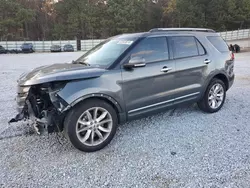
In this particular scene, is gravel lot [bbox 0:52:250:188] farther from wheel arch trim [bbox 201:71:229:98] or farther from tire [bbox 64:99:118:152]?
wheel arch trim [bbox 201:71:229:98]

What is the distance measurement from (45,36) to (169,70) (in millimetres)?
50129

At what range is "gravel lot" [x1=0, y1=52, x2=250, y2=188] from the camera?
7.89 feet

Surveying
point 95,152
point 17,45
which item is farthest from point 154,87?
point 17,45

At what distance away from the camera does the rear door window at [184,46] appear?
3708 millimetres

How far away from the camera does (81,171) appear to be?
2574 mm

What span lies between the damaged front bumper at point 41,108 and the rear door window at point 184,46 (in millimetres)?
2171

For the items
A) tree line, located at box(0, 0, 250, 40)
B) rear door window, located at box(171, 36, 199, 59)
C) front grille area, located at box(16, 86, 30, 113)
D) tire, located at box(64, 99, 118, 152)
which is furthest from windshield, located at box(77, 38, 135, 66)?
tree line, located at box(0, 0, 250, 40)

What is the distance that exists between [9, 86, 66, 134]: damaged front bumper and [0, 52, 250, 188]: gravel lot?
447mm

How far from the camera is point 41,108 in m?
2.95

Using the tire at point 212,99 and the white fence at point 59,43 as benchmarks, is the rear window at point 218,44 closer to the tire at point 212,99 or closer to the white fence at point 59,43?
the tire at point 212,99

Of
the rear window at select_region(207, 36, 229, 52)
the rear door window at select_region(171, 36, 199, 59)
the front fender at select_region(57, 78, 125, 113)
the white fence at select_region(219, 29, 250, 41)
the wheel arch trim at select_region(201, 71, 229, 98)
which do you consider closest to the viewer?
the front fender at select_region(57, 78, 125, 113)

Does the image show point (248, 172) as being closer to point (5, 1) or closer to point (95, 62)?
point (95, 62)

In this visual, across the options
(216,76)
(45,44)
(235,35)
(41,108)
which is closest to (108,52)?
(41,108)

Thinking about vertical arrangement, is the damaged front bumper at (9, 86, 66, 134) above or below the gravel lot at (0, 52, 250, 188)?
above
